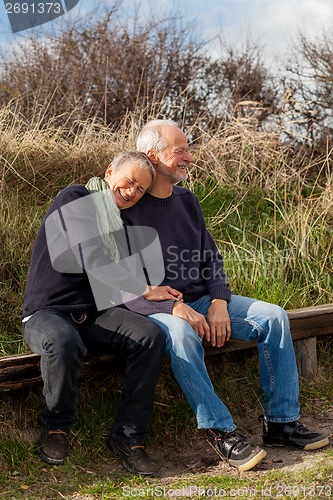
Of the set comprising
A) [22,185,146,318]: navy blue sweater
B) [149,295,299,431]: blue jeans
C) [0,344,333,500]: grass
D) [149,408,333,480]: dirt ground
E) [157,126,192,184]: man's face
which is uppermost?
[157,126,192,184]: man's face

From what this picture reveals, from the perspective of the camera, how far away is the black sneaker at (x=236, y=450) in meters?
3.12

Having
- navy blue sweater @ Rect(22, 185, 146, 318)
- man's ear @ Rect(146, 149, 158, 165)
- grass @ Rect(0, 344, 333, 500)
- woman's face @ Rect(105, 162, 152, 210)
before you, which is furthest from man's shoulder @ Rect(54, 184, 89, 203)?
grass @ Rect(0, 344, 333, 500)

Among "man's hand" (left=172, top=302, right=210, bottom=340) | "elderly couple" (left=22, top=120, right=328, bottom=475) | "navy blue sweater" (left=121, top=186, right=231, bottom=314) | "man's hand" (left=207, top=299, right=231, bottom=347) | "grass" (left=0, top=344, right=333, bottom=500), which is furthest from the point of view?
"navy blue sweater" (left=121, top=186, right=231, bottom=314)

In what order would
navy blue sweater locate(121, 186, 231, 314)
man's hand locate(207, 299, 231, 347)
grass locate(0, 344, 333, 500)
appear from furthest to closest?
navy blue sweater locate(121, 186, 231, 314)
man's hand locate(207, 299, 231, 347)
grass locate(0, 344, 333, 500)

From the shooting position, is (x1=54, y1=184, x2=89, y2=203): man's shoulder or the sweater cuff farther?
the sweater cuff

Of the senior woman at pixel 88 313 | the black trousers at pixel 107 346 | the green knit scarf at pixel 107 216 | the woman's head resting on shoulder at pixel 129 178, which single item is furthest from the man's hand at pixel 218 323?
the woman's head resting on shoulder at pixel 129 178

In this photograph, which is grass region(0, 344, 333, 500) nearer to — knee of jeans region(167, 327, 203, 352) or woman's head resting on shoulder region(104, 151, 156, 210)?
knee of jeans region(167, 327, 203, 352)

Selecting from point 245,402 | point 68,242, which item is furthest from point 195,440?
point 68,242

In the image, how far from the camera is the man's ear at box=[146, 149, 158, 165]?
3592 millimetres

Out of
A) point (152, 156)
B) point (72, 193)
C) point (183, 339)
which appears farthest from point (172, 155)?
point (183, 339)

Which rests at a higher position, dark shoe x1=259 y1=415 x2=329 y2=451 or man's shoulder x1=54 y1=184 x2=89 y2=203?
man's shoulder x1=54 y1=184 x2=89 y2=203

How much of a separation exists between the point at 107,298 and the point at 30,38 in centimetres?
659

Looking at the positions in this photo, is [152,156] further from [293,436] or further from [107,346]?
[293,436]

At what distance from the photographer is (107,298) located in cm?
327
